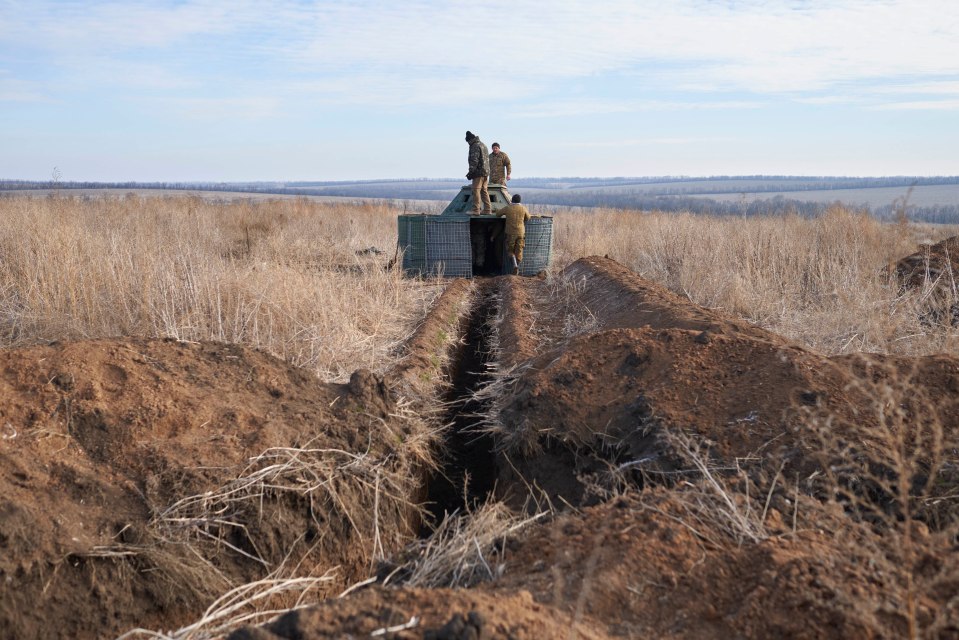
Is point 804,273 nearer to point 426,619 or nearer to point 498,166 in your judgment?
point 498,166

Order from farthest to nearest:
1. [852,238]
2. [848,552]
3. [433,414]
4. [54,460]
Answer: [852,238] < [433,414] < [54,460] < [848,552]

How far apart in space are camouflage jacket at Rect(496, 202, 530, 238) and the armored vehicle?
0.71ft

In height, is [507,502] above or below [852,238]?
below

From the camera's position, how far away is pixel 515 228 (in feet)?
45.0

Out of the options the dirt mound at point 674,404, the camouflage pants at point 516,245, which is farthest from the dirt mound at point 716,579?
the camouflage pants at point 516,245

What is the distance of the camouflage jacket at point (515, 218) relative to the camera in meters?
13.5

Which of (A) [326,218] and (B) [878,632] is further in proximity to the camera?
(A) [326,218]

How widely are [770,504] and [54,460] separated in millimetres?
3890

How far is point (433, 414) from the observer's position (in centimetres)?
633

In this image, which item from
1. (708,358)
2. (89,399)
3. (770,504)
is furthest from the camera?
(708,358)

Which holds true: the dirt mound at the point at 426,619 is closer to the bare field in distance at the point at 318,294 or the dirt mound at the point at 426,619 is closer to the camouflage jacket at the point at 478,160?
the bare field in distance at the point at 318,294

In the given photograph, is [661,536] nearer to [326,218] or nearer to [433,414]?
[433,414]

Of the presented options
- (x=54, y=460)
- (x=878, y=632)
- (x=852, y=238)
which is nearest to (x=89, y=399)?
(x=54, y=460)

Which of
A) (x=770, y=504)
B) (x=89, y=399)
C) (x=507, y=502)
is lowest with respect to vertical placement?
(x=507, y=502)
